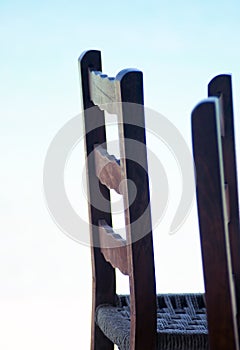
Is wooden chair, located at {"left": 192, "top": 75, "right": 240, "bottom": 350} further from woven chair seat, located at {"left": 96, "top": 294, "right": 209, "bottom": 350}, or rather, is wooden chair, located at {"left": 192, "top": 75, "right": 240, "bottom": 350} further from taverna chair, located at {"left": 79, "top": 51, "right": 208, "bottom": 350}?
woven chair seat, located at {"left": 96, "top": 294, "right": 209, "bottom": 350}

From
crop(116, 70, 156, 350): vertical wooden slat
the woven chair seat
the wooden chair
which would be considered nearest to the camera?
the wooden chair

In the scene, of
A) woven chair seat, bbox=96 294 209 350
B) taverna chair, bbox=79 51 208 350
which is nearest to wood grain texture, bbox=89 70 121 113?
taverna chair, bbox=79 51 208 350

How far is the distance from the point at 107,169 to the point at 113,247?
0.13m

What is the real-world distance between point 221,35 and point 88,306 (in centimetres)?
95

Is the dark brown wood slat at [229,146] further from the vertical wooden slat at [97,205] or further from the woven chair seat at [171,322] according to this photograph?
the vertical wooden slat at [97,205]

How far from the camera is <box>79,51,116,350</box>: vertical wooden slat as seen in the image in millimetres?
1477

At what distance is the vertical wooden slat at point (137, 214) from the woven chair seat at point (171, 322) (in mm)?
43

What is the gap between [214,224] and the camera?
743 millimetres

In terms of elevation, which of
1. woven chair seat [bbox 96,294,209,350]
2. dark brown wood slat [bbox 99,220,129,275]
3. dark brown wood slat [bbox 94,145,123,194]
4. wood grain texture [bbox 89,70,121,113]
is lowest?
woven chair seat [bbox 96,294,209,350]

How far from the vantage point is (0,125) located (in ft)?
8.55

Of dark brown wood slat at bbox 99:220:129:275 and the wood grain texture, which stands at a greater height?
the wood grain texture

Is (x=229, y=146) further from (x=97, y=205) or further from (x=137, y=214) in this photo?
(x=97, y=205)

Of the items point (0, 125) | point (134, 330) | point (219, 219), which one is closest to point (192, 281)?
point (0, 125)

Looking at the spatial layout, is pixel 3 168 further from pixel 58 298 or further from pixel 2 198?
pixel 58 298
